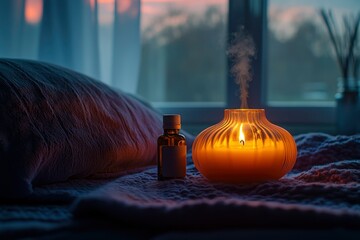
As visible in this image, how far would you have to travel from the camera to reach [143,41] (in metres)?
1.91

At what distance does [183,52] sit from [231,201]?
1418mm

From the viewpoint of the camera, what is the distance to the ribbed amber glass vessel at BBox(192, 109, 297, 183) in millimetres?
830

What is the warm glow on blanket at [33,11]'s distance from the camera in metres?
1.64

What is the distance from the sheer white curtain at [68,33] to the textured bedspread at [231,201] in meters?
0.77

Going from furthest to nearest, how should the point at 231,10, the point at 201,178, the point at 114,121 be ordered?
the point at 231,10 → the point at 114,121 → the point at 201,178

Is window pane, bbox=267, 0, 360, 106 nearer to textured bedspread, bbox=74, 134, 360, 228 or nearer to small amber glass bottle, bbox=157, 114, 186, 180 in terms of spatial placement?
textured bedspread, bbox=74, 134, 360, 228

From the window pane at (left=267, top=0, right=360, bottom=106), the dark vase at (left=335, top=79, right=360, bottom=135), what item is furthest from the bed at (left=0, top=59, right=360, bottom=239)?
the window pane at (left=267, top=0, right=360, bottom=106)

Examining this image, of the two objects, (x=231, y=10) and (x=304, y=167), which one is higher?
A: (x=231, y=10)

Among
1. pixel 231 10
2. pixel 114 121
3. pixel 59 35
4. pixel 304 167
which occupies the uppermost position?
pixel 231 10

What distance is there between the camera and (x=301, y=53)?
1.89 m

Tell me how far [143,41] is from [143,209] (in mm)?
1406

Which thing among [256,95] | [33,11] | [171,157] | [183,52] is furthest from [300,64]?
[171,157]

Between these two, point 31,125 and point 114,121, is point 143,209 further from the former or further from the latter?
point 114,121

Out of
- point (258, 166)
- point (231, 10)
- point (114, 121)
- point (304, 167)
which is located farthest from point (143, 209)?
point (231, 10)
